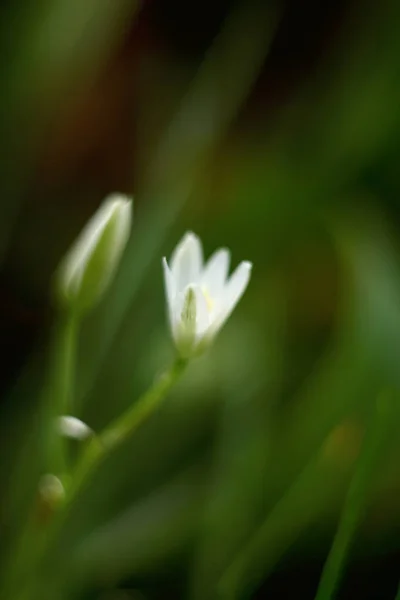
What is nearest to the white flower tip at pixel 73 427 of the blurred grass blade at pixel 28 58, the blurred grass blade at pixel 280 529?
the blurred grass blade at pixel 280 529

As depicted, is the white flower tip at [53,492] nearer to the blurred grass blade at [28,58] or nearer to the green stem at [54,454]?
the green stem at [54,454]

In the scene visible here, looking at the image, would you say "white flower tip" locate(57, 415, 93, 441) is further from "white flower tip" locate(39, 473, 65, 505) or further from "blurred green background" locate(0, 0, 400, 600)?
"blurred green background" locate(0, 0, 400, 600)

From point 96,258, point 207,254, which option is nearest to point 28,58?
point 207,254

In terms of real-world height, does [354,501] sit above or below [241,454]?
above

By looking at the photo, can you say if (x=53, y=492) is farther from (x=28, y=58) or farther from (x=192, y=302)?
(x=28, y=58)

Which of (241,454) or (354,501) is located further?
(241,454)
